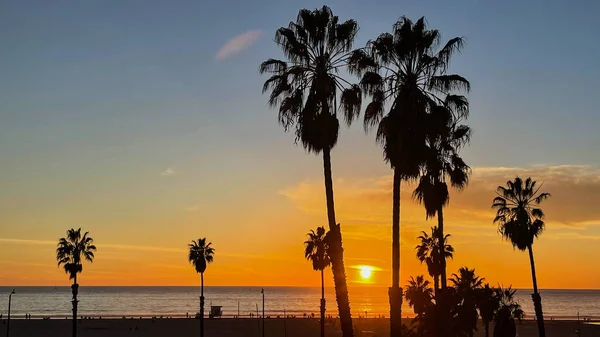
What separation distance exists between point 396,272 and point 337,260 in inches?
102

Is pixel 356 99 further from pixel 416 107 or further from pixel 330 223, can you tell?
pixel 330 223

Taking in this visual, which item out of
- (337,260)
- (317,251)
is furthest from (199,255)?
(337,260)

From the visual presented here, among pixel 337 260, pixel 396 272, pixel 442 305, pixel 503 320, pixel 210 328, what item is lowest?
pixel 210 328

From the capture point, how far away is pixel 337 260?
26.8 metres

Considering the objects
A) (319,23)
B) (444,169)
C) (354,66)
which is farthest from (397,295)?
(444,169)

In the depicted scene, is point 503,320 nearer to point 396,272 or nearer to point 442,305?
point 442,305

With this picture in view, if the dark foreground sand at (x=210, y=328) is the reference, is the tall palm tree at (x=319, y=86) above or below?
above

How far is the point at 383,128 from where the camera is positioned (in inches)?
1085

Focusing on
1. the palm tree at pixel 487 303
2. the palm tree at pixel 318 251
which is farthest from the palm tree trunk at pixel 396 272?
the palm tree at pixel 318 251

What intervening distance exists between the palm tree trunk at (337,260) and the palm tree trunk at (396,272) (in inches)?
71.7

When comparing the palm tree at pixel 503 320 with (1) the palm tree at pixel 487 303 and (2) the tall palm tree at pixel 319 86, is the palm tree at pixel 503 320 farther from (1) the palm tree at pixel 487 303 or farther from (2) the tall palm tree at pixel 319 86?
(2) the tall palm tree at pixel 319 86

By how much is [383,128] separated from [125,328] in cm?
8459

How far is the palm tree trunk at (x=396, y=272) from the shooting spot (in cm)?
2661

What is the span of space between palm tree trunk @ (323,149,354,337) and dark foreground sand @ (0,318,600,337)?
59.2m
